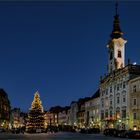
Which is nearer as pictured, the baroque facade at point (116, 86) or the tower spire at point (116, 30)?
the baroque facade at point (116, 86)

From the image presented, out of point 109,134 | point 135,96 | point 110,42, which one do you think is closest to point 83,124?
point 110,42

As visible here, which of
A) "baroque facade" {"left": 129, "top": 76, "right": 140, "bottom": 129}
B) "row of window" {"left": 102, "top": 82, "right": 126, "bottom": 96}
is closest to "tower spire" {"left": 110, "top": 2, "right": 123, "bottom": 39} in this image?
"row of window" {"left": 102, "top": 82, "right": 126, "bottom": 96}

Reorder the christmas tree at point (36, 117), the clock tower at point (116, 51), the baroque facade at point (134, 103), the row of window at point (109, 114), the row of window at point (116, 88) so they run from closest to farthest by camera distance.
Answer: the baroque facade at point (134, 103)
the christmas tree at point (36, 117)
the row of window at point (109, 114)
the row of window at point (116, 88)
the clock tower at point (116, 51)

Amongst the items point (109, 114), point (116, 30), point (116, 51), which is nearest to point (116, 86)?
point (109, 114)

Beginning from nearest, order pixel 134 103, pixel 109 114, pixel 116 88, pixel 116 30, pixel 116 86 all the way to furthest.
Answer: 1. pixel 134 103
2. pixel 116 88
3. pixel 116 86
4. pixel 109 114
5. pixel 116 30

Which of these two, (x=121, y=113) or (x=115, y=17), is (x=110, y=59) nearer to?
(x=115, y=17)

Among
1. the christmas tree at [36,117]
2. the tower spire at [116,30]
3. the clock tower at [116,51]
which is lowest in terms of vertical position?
the christmas tree at [36,117]

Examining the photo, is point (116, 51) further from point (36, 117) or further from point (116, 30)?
point (36, 117)

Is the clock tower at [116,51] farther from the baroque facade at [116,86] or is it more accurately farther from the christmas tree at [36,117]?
the christmas tree at [36,117]

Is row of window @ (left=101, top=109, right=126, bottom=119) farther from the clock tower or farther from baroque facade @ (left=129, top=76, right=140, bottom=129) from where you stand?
the clock tower

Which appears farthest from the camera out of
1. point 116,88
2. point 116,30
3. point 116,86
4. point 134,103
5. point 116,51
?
point 116,30

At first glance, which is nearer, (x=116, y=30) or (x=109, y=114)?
(x=109, y=114)

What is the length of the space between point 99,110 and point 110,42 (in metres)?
20.7

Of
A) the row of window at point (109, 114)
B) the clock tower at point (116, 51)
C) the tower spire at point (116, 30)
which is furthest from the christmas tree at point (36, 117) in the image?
the tower spire at point (116, 30)
